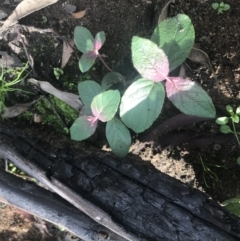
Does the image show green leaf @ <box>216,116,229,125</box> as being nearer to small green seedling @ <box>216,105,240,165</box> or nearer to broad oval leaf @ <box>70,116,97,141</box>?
small green seedling @ <box>216,105,240,165</box>

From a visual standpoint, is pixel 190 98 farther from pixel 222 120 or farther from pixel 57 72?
pixel 57 72

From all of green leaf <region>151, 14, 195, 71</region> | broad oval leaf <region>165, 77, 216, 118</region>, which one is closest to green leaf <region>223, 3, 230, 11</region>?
green leaf <region>151, 14, 195, 71</region>

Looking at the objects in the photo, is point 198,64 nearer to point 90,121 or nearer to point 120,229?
point 90,121

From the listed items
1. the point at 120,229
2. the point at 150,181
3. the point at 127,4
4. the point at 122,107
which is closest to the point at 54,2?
the point at 127,4

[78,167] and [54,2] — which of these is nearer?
[78,167]

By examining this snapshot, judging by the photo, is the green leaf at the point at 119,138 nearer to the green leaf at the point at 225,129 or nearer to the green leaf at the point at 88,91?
the green leaf at the point at 88,91

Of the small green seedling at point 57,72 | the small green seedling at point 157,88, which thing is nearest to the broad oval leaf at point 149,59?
the small green seedling at point 157,88
